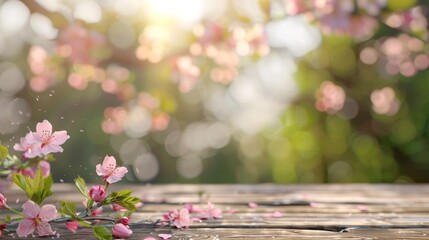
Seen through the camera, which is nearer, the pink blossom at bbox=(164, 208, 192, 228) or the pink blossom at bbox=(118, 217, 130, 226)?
the pink blossom at bbox=(118, 217, 130, 226)

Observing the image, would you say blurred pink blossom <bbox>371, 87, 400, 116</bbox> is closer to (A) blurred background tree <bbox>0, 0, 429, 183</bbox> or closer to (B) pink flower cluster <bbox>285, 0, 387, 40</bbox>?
(A) blurred background tree <bbox>0, 0, 429, 183</bbox>

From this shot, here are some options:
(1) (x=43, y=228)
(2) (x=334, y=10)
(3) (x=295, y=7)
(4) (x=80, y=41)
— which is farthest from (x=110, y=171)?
(4) (x=80, y=41)

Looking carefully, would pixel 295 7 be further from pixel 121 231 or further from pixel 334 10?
pixel 121 231

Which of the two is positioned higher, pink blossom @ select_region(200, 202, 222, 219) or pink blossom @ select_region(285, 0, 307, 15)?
pink blossom @ select_region(285, 0, 307, 15)

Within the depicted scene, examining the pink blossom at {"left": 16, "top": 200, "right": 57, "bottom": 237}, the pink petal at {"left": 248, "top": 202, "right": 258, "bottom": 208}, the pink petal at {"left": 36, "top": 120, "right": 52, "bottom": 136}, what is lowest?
the pink petal at {"left": 248, "top": 202, "right": 258, "bottom": 208}

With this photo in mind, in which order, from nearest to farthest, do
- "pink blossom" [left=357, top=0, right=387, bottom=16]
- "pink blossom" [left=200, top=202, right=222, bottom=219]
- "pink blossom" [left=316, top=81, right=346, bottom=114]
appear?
1. "pink blossom" [left=200, top=202, right=222, bottom=219]
2. "pink blossom" [left=357, top=0, right=387, bottom=16]
3. "pink blossom" [left=316, top=81, right=346, bottom=114]

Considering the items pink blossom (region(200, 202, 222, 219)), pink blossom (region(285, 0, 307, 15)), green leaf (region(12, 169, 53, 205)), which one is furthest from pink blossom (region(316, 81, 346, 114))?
green leaf (region(12, 169, 53, 205))

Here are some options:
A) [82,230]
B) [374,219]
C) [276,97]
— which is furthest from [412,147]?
[82,230]

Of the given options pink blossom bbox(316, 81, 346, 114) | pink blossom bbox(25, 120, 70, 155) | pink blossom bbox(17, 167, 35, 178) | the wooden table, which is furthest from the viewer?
pink blossom bbox(316, 81, 346, 114)
